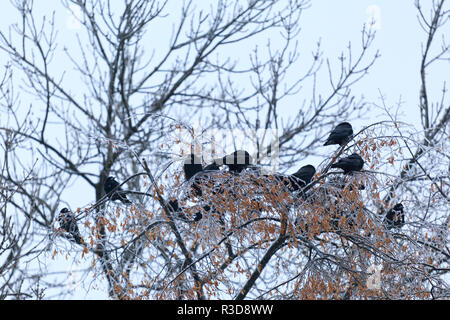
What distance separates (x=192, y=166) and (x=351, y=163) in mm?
1640

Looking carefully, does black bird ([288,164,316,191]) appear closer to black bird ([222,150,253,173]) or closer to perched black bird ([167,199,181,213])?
black bird ([222,150,253,173])

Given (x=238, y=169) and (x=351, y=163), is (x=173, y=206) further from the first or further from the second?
(x=351, y=163)

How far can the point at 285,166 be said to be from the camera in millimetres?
12383

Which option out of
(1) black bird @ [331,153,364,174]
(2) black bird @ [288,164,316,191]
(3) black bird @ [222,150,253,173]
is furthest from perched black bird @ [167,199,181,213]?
(1) black bird @ [331,153,364,174]

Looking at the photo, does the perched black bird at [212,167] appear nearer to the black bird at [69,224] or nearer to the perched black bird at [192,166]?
the perched black bird at [192,166]

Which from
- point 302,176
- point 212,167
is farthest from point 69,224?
point 302,176

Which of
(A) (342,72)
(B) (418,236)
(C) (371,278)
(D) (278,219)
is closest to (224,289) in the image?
(D) (278,219)

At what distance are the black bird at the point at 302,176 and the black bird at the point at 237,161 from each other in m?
0.49

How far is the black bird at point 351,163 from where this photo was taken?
600 centimetres

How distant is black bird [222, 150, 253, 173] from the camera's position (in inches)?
244

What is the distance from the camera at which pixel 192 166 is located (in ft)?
20.7

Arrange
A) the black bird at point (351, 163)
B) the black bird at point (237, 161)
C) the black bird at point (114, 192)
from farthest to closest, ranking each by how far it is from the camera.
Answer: the black bird at point (114, 192) → the black bird at point (237, 161) → the black bird at point (351, 163)

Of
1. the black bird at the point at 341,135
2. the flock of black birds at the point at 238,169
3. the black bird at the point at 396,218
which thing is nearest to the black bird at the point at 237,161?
the flock of black birds at the point at 238,169

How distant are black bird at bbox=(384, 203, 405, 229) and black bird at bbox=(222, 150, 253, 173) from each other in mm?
1840
